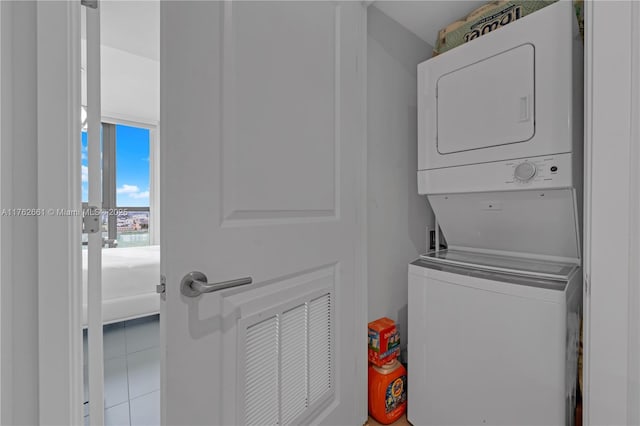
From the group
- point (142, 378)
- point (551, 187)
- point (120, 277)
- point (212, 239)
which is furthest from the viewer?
point (120, 277)

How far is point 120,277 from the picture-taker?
8.05ft

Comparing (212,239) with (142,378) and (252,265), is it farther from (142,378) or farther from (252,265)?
(142,378)

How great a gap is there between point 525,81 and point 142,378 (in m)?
2.66

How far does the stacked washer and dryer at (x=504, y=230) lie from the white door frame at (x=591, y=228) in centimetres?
25

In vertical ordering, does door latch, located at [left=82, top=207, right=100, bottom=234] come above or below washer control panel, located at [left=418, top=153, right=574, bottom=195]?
below

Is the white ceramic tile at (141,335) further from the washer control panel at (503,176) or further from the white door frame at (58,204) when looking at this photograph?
the washer control panel at (503,176)

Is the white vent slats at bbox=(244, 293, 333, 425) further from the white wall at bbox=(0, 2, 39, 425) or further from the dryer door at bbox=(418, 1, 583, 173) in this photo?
the dryer door at bbox=(418, 1, 583, 173)

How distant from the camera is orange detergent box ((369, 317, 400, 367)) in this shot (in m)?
1.51

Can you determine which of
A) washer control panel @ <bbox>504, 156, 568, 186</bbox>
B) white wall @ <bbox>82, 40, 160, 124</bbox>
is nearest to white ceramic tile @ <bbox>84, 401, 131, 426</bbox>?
washer control panel @ <bbox>504, 156, 568, 186</bbox>

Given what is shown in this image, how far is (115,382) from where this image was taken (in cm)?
178

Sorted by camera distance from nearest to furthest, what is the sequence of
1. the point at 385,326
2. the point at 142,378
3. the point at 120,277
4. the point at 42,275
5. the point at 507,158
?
the point at 42,275 < the point at 507,158 < the point at 385,326 < the point at 142,378 < the point at 120,277

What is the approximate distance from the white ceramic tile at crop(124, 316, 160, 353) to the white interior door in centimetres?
186

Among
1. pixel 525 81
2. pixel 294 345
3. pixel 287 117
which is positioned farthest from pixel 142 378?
pixel 525 81

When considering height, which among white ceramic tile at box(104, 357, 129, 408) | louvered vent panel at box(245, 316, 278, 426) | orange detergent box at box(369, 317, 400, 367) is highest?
louvered vent panel at box(245, 316, 278, 426)
